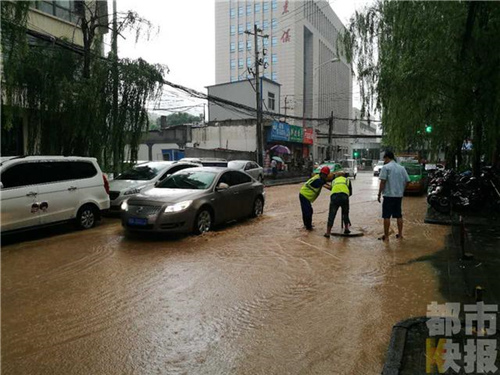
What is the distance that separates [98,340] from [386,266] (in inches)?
180

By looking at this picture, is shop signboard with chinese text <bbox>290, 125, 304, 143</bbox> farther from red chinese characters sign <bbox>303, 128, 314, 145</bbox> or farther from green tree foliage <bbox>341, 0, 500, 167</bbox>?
green tree foliage <bbox>341, 0, 500, 167</bbox>

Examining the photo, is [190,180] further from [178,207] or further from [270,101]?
[270,101]

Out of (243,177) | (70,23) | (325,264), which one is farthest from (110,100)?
(325,264)

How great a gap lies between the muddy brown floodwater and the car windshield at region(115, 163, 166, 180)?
11.9 ft

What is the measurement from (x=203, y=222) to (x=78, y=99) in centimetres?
553

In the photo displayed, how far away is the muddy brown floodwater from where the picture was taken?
12.1 ft

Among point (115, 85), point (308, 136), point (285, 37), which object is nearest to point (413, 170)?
point (115, 85)

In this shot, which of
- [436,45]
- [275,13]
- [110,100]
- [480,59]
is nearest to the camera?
[480,59]

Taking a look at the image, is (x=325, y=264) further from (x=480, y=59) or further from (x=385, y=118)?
(x=385, y=118)

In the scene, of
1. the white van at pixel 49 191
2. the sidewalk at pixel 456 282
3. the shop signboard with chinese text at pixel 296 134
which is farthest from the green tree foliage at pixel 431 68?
the shop signboard with chinese text at pixel 296 134

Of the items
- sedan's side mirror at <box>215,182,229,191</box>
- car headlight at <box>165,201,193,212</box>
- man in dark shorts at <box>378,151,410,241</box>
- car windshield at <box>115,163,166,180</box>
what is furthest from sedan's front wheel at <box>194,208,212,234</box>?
man in dark shorts at <box>378,151,410,241</box>

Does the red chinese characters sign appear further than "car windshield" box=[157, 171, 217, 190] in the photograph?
Yes

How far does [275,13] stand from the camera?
7031 centimetres

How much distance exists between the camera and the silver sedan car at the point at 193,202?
8414 mm
